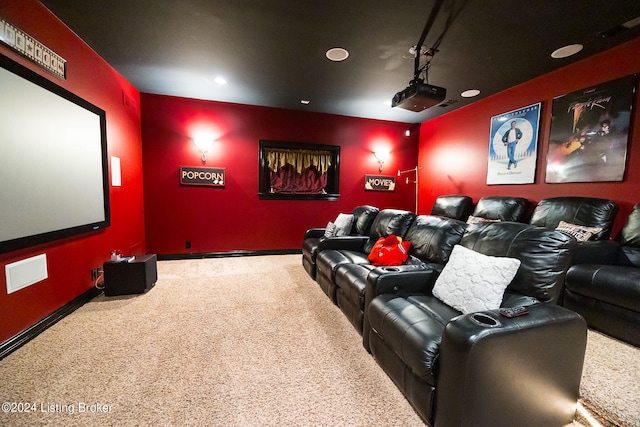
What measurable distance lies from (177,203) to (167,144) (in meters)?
1.00

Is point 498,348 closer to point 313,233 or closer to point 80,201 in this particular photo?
point 313,233

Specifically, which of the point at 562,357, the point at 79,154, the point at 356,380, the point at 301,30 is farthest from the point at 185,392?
the point at 301,30

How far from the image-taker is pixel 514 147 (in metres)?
3.62

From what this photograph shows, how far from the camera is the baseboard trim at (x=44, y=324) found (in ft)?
6.03

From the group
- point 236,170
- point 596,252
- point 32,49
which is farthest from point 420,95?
point 32,49

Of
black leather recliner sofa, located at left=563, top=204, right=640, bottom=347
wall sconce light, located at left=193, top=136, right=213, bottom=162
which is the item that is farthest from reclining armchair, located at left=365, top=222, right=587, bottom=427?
wall sconce light, located at left=193, top=136, right=213, bottom=162

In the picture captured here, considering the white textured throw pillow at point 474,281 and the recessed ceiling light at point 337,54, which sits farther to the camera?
the recessed ceiling light at point 337,54

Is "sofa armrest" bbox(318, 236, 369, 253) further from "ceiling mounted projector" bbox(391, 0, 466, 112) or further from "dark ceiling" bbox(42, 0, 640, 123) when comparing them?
"dark ceiling" bbox(42, 0, 640, 123)

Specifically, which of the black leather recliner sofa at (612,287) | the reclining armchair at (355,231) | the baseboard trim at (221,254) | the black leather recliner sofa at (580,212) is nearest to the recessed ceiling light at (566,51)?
the black leather recliner sofa at (580,212)

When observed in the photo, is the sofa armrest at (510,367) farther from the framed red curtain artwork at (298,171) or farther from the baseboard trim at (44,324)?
the framed red curtain artwork at (298,171)

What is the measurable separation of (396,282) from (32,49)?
11.1ft

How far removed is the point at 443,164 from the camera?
491 cm

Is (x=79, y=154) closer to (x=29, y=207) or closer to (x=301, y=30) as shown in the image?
(x=29, y=207)

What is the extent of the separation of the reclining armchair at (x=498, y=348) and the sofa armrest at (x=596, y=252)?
1.35 metres
